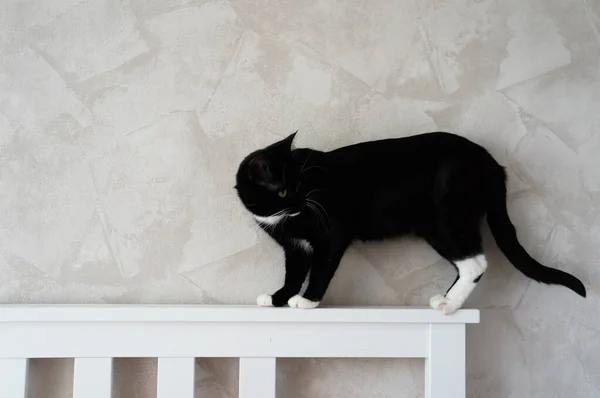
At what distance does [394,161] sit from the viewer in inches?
36.4

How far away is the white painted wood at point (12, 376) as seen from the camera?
2.91 feet

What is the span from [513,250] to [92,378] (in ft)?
2.52

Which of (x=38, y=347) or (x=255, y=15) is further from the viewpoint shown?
(x=255, y=15)

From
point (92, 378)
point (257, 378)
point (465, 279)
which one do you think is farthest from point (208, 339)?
point (465, 279)

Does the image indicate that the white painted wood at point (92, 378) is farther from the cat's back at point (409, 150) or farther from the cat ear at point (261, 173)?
the cat's back at point (409, 150)

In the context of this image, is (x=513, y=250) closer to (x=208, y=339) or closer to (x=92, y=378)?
(x=208, y=339)

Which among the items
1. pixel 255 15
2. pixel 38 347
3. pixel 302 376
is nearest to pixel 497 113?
pixel 255 15

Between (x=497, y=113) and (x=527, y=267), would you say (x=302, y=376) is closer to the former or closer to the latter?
(x=527, y=267)

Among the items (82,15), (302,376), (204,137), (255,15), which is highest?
(82,15)

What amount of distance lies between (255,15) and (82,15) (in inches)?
13.3

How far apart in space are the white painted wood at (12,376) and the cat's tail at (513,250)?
855 mm

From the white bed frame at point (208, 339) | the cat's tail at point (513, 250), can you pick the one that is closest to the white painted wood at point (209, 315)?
the white bed frame at point (208, 339)

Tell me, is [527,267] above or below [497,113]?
below

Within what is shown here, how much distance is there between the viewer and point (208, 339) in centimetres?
89
